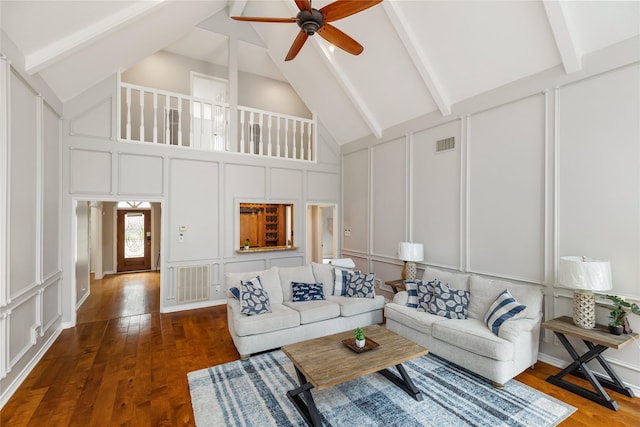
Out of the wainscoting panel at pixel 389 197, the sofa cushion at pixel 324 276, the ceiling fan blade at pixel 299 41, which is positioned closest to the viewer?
A: the ceiling fan blade at pixel 299 41

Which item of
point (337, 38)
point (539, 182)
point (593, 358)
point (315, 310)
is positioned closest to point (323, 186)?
point (315, 310)

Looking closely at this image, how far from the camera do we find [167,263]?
5.25 m

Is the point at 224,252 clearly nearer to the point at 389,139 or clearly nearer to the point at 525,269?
the point at 389,139

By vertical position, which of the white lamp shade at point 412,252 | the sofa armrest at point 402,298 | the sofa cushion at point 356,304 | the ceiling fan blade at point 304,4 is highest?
the ceiling fan blade at point 304,4

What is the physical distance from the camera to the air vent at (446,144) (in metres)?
4.51

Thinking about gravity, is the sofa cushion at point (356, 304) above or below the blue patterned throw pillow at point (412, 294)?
below

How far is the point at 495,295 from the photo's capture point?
3.53m

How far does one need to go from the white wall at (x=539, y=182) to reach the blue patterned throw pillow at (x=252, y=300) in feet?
9.10

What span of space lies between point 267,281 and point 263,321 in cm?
75

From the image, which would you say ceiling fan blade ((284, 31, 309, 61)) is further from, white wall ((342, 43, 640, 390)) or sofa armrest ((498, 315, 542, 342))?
sofa armrest ((498, 315, 542, 342))

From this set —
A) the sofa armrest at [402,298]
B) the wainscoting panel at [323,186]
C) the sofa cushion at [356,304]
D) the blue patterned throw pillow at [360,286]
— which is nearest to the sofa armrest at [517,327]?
the sofa armrest at [402,298]

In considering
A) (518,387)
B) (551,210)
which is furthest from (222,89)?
(518,387)

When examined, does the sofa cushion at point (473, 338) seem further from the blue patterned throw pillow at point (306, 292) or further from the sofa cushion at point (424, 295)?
the blue patterned throw pillow at point (306, 292)

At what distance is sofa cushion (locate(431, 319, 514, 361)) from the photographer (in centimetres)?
286
